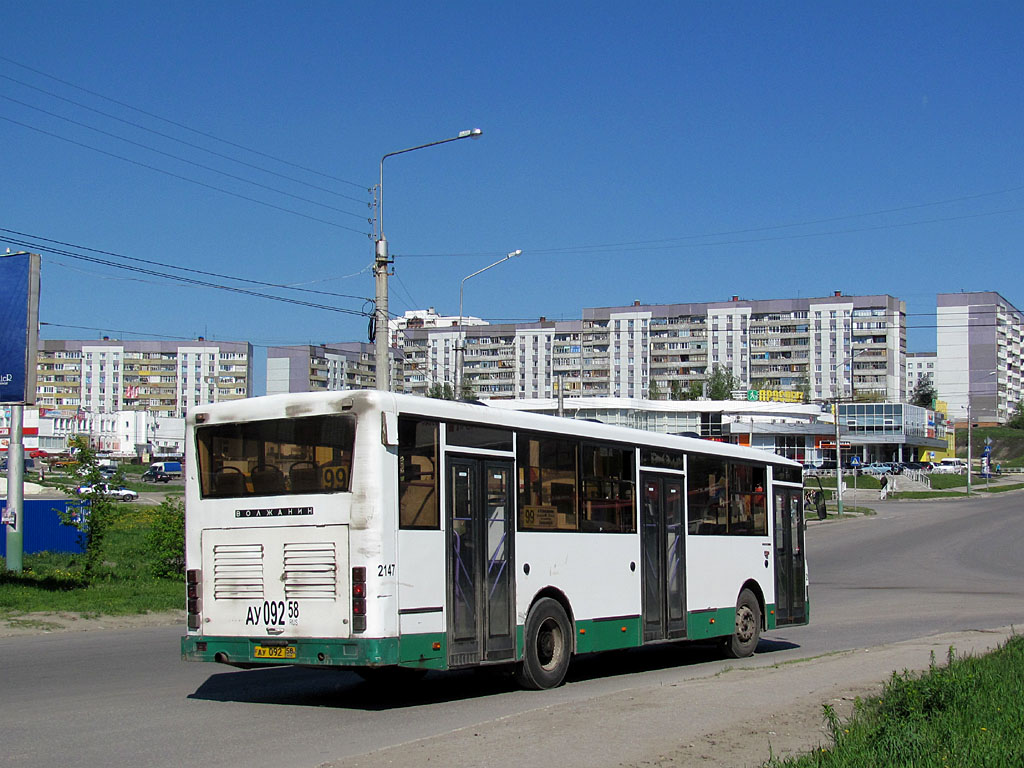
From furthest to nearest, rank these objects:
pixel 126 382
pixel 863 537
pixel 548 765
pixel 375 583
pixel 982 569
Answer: pixel 126 382 → pixel 863 537 → pixel 982 569 → pixel 375 583 → pixel 548 765

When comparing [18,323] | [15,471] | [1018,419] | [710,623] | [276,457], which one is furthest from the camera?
[1018,419]

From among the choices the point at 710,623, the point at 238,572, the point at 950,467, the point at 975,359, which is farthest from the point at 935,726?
the point at 975,359

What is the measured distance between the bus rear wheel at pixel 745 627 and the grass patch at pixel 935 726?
601cm

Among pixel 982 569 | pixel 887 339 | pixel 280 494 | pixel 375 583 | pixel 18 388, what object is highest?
pixel 887 339

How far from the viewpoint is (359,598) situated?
383 inches

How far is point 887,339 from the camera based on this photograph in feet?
529

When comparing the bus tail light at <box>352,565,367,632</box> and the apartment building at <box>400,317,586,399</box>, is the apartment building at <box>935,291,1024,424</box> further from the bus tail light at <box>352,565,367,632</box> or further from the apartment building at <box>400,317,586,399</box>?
the bus tail light at <box>352,565,367,632</box>

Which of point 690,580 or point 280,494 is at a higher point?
point 280,494

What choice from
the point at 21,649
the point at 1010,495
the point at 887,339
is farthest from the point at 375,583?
the point at 887,339

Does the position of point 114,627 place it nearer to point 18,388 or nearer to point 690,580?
point 18,388

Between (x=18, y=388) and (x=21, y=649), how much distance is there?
694 centimetres

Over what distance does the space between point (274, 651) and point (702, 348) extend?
16056 centimetres

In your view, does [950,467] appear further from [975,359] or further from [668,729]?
[668,729]

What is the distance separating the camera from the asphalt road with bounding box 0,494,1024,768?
26.4 feet
